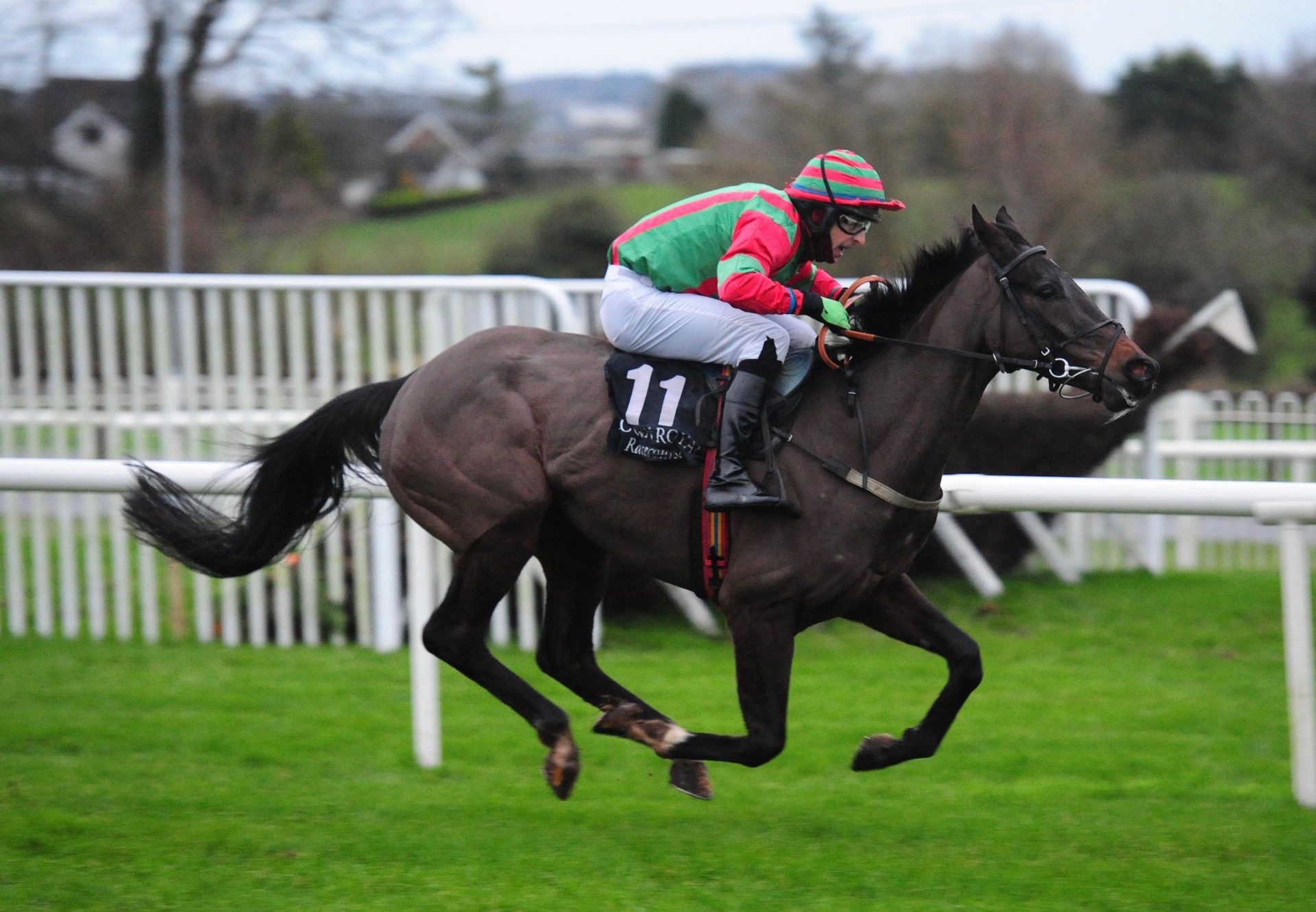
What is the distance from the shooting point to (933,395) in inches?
144

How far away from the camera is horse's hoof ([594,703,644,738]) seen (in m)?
3.85

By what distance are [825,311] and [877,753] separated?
1.21 meters

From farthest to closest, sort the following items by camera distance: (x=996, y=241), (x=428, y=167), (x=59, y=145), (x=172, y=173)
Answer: (x=428, y=167) → (x=59, y=145) → (x=172, y=173) → (x=996, y=241)

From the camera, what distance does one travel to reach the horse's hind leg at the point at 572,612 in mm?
4191

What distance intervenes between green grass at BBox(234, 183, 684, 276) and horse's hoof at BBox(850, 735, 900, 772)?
18.1 metres

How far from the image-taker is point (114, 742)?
194 inches

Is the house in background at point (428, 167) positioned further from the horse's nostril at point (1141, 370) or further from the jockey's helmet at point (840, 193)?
the horse's nostril at point (1141, 370)

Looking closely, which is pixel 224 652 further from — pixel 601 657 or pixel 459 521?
pixel 459 521

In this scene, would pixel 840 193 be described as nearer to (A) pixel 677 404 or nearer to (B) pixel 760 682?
(A) pixel 677 404

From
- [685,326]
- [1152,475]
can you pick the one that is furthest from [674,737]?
[1152,475]

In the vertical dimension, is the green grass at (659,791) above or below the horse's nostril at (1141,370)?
below

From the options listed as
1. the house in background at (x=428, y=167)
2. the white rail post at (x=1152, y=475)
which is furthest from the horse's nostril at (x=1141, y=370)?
the house in background at (x=428, y=167)

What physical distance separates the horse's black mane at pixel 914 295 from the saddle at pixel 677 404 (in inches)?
7.7

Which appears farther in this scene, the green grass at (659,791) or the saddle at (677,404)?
the saddle at (677,404)
